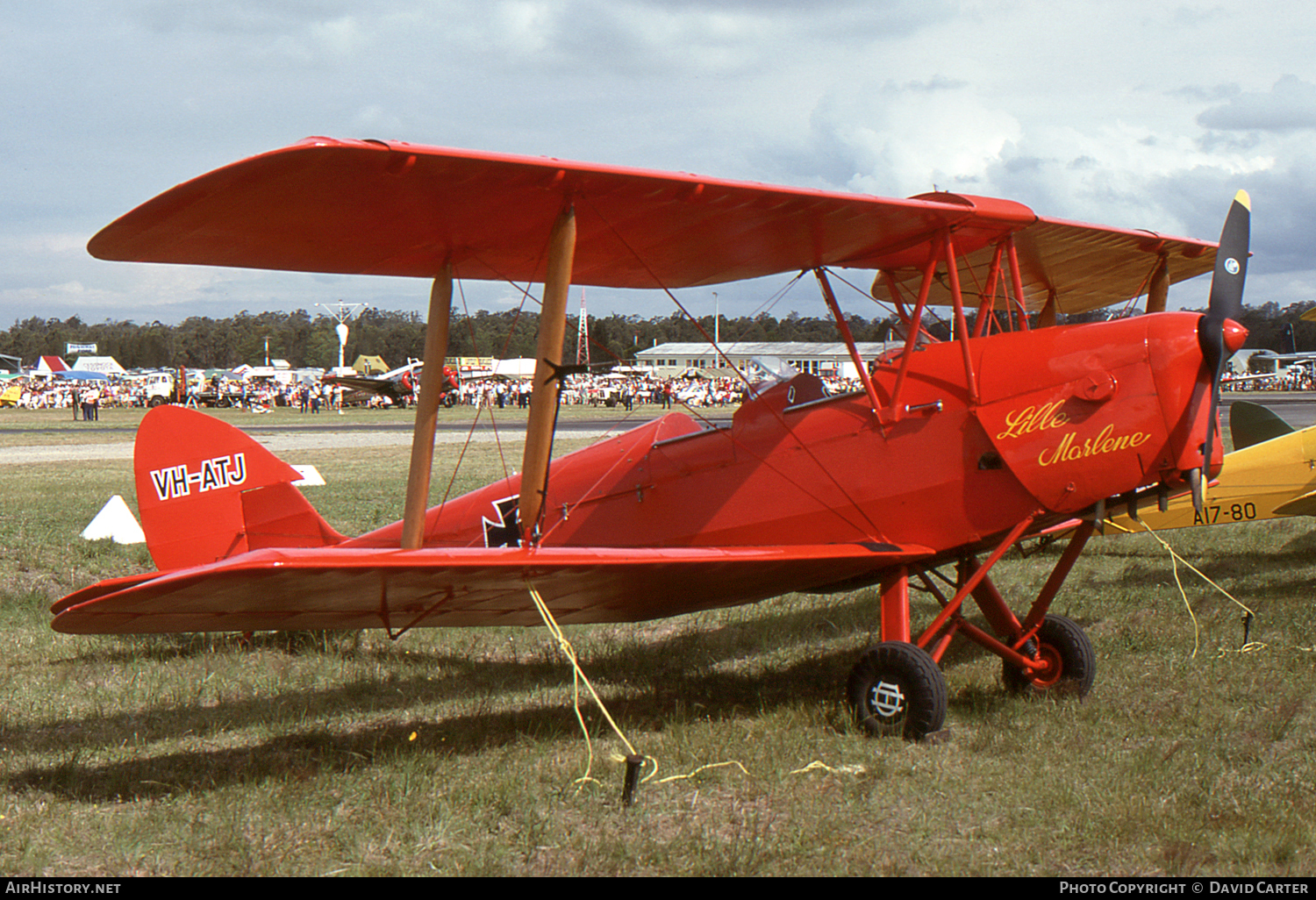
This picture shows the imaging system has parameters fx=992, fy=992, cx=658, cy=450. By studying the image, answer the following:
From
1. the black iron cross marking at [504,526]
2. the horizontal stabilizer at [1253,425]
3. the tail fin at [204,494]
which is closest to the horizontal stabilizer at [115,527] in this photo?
the tail fin at [204,494]

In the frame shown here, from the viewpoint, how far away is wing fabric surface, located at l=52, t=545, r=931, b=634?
3.56m

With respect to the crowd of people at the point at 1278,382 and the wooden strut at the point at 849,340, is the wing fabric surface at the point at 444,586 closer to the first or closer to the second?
the wooden strut at the point at 849,340

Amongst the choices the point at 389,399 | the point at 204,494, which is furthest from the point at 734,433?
the point at 389,399

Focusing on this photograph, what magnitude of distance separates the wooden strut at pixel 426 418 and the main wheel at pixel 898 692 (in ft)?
7.84

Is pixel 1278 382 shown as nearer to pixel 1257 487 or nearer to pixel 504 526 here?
pixel 1257 487

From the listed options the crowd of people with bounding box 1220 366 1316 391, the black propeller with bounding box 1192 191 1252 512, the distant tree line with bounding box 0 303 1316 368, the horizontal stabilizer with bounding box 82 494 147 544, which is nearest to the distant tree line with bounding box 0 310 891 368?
the distant tree line with bounding box 0 303 1316 368

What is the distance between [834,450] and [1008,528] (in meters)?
0.97

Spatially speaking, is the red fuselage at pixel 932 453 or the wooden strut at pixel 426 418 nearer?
the red fuselage at pixel 932 453

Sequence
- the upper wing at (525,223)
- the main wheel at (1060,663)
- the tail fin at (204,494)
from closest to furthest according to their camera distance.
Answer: the upper wing at (525,223)
the main wheel at (1060,663)
the tail fin at (204,494)

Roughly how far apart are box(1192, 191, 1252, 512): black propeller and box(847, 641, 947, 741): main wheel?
148 centimetres

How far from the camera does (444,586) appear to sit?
4.16 metres

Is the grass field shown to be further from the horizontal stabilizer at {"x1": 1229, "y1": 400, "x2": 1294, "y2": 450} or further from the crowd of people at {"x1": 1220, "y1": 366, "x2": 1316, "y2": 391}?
the crowd of people at {"x1": 1220, "y1": 366, "x2": 1316, "y2": 391}

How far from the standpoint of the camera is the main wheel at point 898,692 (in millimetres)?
4707

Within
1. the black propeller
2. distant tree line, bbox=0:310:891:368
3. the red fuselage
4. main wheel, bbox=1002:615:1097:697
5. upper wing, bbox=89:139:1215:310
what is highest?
distant tree line, bbox=0:310:891:368
